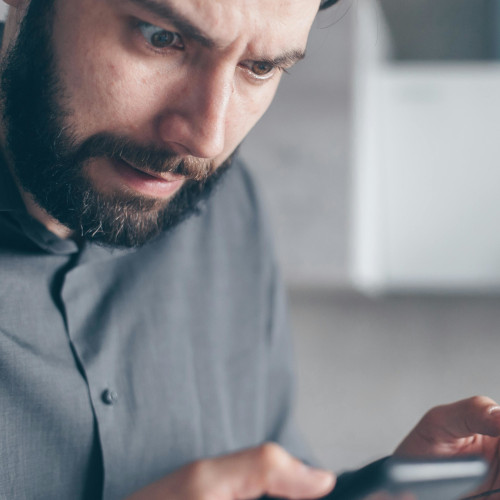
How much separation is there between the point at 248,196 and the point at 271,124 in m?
0.51

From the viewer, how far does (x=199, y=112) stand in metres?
0.53

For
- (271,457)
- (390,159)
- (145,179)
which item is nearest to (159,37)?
(145,179)

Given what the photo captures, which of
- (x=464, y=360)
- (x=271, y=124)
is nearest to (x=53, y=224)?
(x=271, y=124)

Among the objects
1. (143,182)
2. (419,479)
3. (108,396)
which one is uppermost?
(143,182)

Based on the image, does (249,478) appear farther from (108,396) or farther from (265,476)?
(108,396)

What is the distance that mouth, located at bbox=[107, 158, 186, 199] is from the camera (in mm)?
566

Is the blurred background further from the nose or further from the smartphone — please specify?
the smartphone

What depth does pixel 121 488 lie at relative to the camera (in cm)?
63

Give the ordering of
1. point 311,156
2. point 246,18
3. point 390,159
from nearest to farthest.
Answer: point 246,18, point 311,156, point 390,159

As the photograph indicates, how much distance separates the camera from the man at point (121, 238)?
0.50 m

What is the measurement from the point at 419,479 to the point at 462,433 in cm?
14

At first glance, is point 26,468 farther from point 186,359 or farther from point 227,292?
point 227,292

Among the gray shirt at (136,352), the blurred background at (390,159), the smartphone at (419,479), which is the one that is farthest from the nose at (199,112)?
the blurred background at (390,159)

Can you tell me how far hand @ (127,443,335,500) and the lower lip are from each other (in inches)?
10.9
